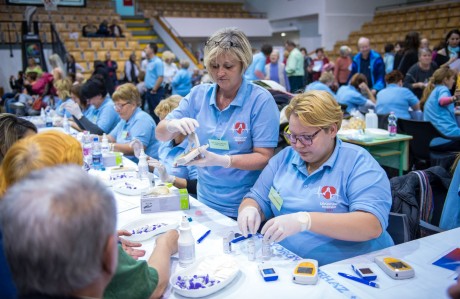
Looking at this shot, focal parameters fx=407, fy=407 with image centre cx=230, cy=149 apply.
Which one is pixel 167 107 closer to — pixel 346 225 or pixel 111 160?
pixel 111 160

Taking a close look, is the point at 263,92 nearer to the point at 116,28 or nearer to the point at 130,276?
the point at 130,276

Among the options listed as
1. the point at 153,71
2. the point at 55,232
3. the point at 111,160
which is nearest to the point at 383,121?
the point at 111,160

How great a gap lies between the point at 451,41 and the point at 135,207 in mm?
6297

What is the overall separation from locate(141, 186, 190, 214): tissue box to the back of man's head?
50.6 inches

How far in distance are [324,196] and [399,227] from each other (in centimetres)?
43

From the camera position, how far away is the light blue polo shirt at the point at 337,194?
1627mm

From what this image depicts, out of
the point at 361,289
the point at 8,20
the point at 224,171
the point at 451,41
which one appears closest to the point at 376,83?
the point at 451,41

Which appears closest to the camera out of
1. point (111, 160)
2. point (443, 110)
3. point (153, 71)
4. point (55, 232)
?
point (55, 232)

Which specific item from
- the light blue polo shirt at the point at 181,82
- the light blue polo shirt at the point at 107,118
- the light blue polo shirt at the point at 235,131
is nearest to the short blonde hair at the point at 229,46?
the light blue polo shirt at the point at 235,131

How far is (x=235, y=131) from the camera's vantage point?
211 cm

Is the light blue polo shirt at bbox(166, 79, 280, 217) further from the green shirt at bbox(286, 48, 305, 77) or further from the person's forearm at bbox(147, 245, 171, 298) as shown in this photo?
the green shirt at bbox(286, 48, 305, 77)

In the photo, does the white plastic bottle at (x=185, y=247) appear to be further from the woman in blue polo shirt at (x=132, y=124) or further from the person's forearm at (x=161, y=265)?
the woman in blue polo shirt at (x=132, y=124)

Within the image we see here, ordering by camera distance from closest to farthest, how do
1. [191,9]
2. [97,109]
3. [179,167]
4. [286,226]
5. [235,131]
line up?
[286,226] < [235,131] < [179,167] < [97,109] < [191,9]

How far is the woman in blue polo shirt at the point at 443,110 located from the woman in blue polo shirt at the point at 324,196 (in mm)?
3033
